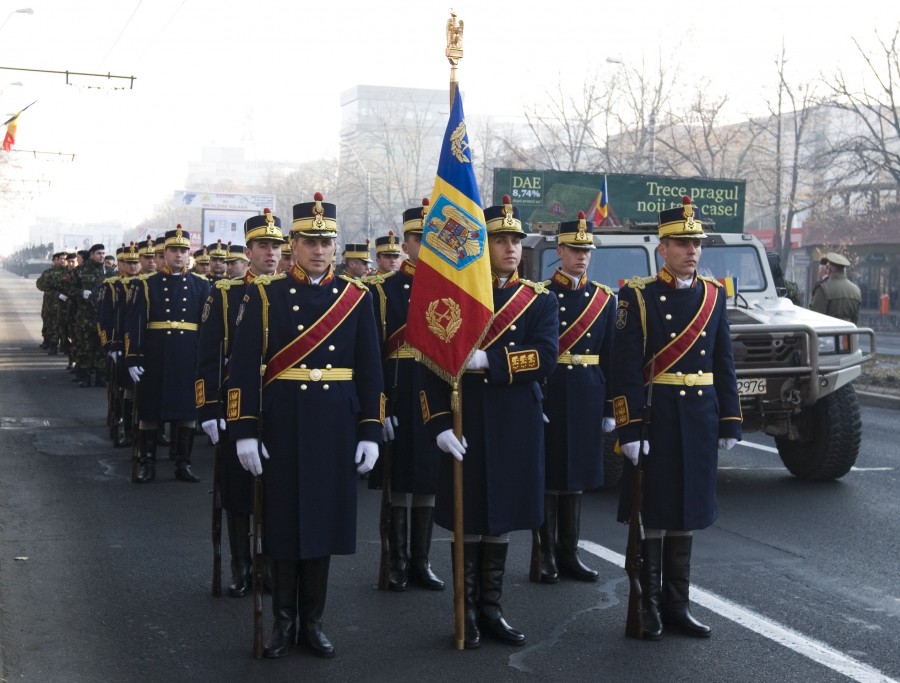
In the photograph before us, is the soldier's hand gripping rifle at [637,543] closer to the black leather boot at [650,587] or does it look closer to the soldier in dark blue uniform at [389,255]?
the black leather boot at [650,587]

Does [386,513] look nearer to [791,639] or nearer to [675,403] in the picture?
[675,403]

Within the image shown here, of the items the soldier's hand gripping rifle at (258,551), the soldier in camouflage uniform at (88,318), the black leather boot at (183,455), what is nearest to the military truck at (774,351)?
the black leather boot at (183,455)

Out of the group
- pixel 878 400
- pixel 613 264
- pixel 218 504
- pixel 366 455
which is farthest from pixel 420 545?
pixel 878 400

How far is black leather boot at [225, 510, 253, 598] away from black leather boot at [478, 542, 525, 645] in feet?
5.19

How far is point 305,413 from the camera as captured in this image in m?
5.89

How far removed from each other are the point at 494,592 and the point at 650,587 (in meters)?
0.80

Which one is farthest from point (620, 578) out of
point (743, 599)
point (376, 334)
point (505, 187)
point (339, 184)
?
point (339, 184)

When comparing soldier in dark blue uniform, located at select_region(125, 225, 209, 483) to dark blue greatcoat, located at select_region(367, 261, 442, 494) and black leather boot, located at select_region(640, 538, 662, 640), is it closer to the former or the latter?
dark blue greatcoat, located at select_region(367, 261, 442, 494)

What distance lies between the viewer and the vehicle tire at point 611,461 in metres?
9.84

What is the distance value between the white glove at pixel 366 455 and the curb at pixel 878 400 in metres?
12.9

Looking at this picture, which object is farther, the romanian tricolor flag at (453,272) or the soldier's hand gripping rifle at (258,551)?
the romanian tricolor flag at (453,272)

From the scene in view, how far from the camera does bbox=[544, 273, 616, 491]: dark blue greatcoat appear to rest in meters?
7.43

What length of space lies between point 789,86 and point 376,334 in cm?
3177

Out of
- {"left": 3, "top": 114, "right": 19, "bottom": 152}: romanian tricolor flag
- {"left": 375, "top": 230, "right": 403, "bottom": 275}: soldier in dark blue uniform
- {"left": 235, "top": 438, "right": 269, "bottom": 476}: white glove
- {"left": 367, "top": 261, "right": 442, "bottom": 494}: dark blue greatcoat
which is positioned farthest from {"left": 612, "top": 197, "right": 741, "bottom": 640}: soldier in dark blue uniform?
{"left": 3, "top": 114, "right": 19, "bottom": 152}: romanian tricolor flag
